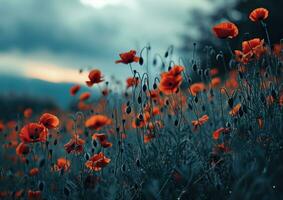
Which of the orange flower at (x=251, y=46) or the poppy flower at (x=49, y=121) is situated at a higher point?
the orange flower at (x=251, y=46)

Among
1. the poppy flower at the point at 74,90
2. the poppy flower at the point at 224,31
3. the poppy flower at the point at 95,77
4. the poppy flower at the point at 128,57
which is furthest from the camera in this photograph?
the poppy flower at the point at 74,90

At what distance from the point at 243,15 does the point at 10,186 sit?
12630 millimetres

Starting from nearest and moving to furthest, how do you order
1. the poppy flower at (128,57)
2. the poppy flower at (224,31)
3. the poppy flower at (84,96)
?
the poppy flower at (224,31) → the poppy flower at (128,57) → the poppy flower at (84,96)

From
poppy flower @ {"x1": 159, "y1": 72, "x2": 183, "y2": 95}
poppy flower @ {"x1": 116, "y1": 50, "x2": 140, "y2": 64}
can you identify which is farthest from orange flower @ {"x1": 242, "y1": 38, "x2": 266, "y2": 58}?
poppy flower @ {"x1": 116, "y1": 50, "x2": 140, "y2": 64}

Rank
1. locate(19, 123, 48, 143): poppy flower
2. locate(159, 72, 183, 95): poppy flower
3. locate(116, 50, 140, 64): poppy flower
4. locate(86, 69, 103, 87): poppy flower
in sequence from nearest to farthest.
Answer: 1. locate(159, 72, 183, 95): poppy flower
2. locate(19, 123, 48, 143): poppy flower
3. locate(116, 50, 140, 64): poppy flower
4. locate(86, 69, 103, 87): poppy flower

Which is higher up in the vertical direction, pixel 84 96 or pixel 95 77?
pixel 95 77

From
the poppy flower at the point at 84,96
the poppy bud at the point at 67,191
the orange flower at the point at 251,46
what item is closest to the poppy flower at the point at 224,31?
the orange flower at the point at 251,46

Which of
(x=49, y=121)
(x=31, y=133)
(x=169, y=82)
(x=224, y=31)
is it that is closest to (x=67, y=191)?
(x=31, y=133)

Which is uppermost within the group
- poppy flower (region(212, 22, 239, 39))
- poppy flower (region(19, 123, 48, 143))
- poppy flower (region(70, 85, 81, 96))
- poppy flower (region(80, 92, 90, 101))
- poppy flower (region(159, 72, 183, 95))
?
poppy flower (region(212, 22, 239, 39))

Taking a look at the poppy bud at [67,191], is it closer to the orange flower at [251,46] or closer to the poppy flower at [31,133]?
the poppy flower at [31,133]

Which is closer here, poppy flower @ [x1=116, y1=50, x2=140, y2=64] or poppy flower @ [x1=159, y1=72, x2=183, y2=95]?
poppy flower @ [x1=159, y1=72, x2=183, y2=95]

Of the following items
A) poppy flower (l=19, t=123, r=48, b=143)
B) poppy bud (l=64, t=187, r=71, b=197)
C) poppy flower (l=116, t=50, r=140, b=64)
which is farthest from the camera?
poppy flower (l=116, t=50, r=140, b=64)

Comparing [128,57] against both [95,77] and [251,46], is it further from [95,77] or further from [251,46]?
[251,46]

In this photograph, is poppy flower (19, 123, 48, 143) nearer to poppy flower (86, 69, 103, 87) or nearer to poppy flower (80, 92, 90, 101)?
poppy flower (86, 69, 103, 87)
